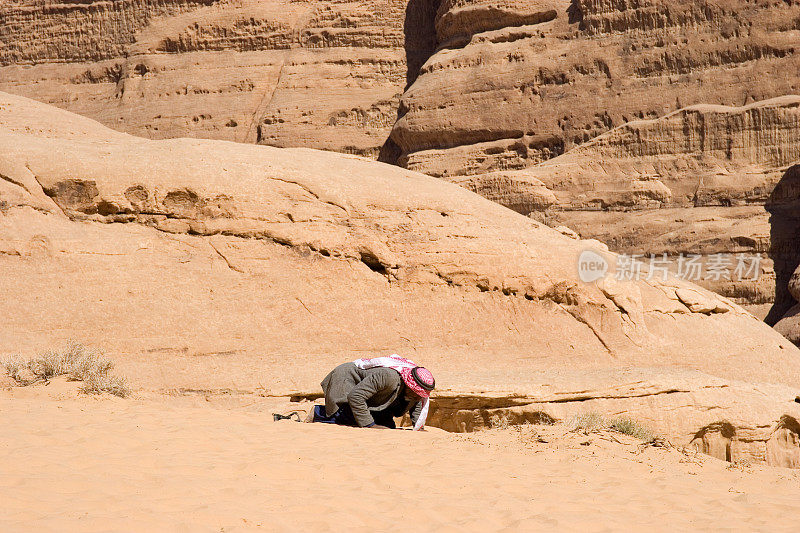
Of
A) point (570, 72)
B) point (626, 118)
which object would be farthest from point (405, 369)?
point (570, 72)

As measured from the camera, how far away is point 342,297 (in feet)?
29.1

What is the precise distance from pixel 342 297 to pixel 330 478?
3.78 meters

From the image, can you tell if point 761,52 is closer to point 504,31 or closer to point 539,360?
point 504,31

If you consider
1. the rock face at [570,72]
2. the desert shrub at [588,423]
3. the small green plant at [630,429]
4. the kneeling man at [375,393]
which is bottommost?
the small green plant at [630,429]

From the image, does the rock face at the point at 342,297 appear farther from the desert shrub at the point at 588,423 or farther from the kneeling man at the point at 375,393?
the kneeling man at the point at 375,393

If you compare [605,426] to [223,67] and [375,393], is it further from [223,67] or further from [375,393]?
[223,67]

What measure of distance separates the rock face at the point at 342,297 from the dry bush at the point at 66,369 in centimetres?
50

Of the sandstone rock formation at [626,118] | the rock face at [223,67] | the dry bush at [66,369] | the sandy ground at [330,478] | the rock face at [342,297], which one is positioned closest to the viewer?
the sandy ground at [330,478]

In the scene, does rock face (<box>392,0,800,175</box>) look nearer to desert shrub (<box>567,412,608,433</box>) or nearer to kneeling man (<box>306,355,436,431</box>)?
desert shrub (<box>567,412,608,433</box>)

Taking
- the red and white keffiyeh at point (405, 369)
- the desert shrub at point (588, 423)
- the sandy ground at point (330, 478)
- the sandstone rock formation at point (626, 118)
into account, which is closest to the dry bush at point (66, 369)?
the sandy ground at point (330, 478)

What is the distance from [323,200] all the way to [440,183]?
194cm

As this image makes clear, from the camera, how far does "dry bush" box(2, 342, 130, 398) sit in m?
7.22

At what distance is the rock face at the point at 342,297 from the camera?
7.89 m

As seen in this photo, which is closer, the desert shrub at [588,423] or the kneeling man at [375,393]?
the kneeling man at [375,393]
